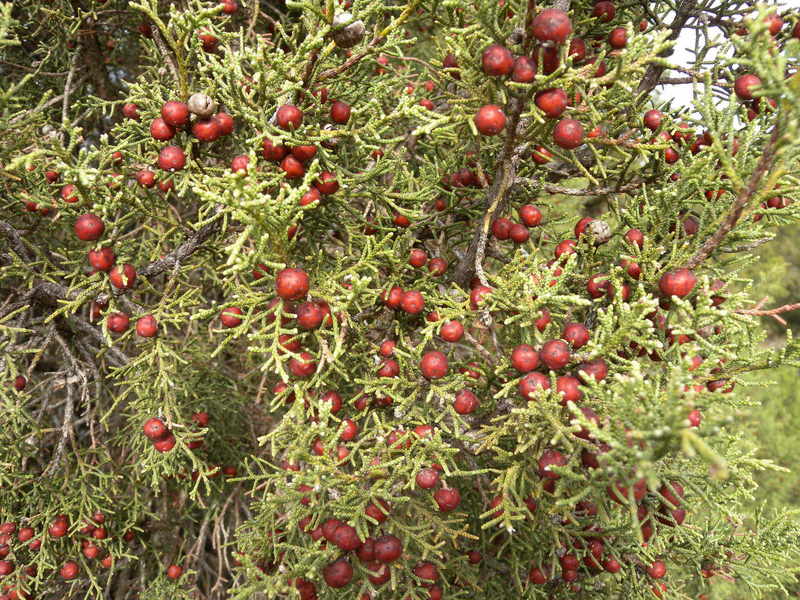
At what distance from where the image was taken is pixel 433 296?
2.54 meters

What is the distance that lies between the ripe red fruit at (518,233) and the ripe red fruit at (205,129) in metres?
1.50

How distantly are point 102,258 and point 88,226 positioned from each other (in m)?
0.17

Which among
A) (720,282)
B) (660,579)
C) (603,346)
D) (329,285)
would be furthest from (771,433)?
(329,285)

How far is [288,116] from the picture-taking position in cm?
197

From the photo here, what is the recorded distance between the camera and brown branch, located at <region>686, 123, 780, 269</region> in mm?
1601

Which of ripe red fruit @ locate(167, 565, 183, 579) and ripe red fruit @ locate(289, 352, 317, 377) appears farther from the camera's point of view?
ripe red fruit @ locate(167, 565, 183, 579)

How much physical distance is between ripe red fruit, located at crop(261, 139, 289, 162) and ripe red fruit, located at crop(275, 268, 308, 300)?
0.53m

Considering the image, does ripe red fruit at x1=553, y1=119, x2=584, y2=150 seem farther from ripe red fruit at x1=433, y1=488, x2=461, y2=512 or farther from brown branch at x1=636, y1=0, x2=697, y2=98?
ripe red fruit at x1=433, y1=488, x2=461, y2=512

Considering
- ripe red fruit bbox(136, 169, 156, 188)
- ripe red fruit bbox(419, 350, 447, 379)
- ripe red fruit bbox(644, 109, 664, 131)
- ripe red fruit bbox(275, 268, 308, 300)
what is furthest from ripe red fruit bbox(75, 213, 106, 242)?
ripe red fruit bbox(644, 109, 664, 131)

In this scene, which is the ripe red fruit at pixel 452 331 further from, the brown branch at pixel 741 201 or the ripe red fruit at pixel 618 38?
the ripe red fruit at pixel 618 38

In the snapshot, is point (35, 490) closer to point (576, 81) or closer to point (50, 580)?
point (50, 580)

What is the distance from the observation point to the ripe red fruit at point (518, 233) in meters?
2.56

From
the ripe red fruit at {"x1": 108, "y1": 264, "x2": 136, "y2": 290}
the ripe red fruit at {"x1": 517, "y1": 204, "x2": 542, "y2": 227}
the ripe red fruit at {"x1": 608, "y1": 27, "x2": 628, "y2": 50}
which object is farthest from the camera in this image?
the ripe red fruit at {"x1": 517, "y1": 204, "x2": 542, "y2": 227}

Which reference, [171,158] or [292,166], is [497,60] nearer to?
[292,166]
